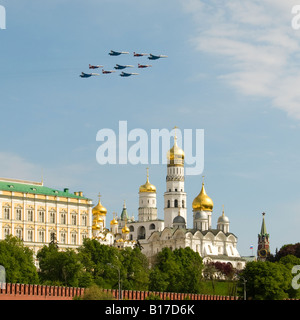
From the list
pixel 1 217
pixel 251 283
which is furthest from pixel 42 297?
pixel 1 217

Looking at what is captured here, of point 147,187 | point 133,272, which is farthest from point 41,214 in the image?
point 147,187

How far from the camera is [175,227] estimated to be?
6909 inches

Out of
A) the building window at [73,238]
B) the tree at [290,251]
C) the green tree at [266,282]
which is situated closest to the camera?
the green tree at [266,282]

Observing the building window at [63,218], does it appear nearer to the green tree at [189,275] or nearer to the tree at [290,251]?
the green tree at [189,275]

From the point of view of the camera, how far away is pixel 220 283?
141500 mm

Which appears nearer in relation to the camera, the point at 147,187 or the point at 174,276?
the point at 174,276

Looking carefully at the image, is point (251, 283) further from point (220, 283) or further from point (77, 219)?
point (77, 219)

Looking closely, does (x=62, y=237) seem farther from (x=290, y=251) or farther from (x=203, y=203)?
(x=203, y=203)

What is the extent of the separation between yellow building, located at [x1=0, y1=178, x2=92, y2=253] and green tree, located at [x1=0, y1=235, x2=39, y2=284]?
30330 mm

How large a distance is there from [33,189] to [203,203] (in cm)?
4079

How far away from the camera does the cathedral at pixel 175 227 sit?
172 m

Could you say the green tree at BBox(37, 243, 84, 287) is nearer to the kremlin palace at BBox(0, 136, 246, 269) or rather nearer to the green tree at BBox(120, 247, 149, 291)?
the green tree at BBox(120, 247, 149, 291)

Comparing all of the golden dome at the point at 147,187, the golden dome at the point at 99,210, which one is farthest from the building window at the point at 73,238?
the golden dome at the point at 147,187
